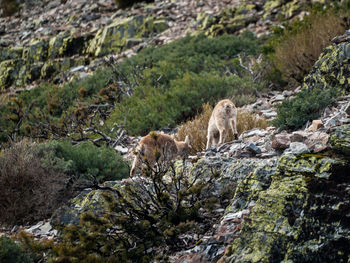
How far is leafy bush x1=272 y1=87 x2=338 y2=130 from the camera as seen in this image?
6297 millimetres

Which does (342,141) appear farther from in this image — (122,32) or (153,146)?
(122,32)

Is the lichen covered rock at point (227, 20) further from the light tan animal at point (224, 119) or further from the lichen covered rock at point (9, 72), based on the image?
the light tan animal at point (224, 119)

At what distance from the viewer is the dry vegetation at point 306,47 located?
33.5ft

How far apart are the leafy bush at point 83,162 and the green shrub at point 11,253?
196 cm

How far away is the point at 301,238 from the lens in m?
3.09

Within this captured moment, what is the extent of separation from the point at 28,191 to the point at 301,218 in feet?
13.2

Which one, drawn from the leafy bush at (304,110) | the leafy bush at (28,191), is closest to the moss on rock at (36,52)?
the leafy bush at (28,191)

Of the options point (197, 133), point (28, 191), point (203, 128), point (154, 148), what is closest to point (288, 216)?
point (154, 148)

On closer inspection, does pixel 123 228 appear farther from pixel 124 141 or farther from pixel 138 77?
pixel 138 77

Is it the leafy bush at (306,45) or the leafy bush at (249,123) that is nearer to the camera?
the leafy bush at (249,123)

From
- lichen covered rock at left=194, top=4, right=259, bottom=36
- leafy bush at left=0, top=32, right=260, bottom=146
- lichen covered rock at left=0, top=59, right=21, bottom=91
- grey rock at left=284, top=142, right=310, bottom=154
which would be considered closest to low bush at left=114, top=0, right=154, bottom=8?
lichen covered rock at left=194, top=4, right=259, bottom=36

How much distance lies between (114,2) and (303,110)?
2178 cm

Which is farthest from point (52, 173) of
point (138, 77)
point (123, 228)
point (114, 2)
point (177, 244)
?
point (114, 2)

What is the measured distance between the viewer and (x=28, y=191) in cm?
568
